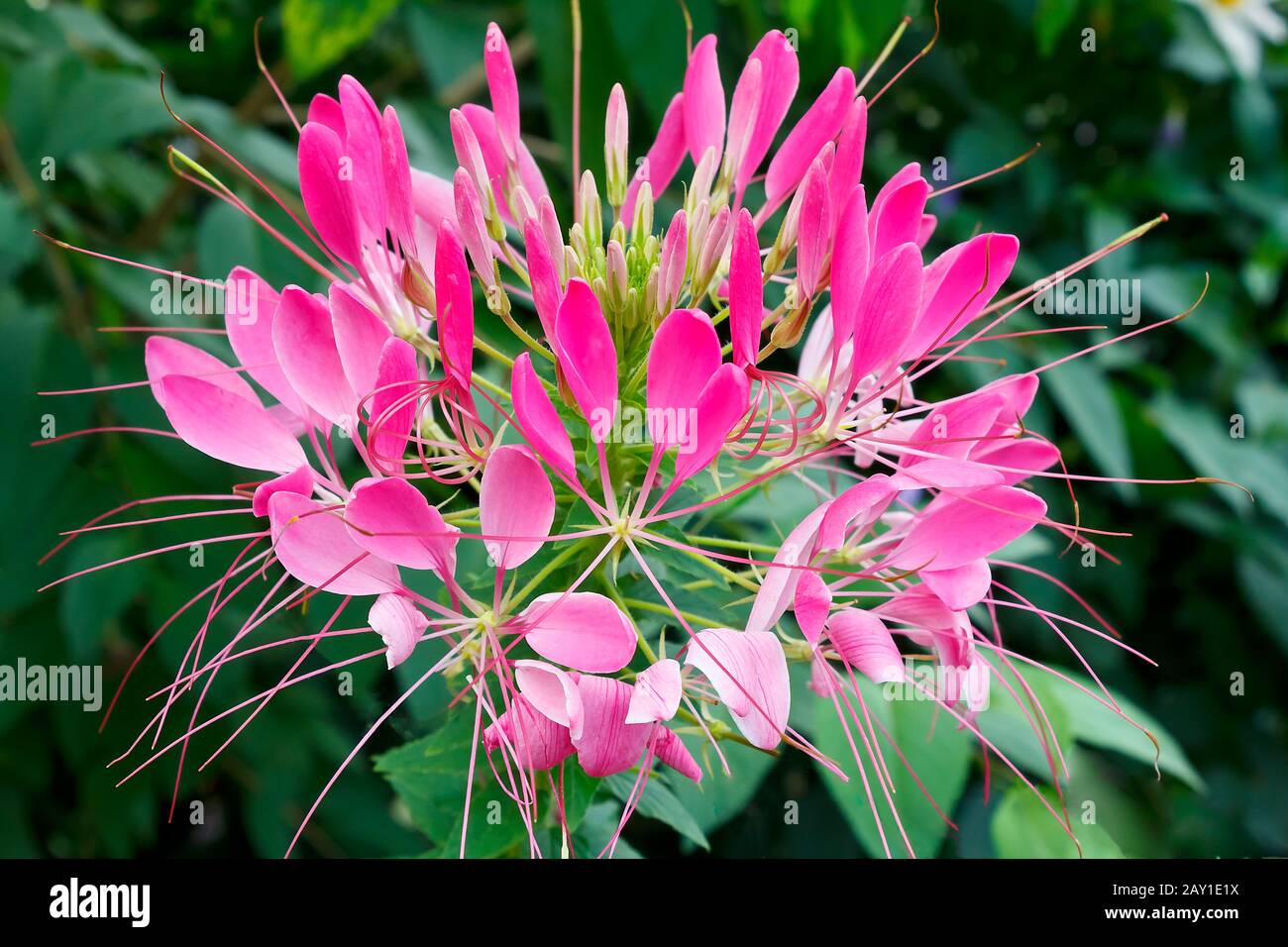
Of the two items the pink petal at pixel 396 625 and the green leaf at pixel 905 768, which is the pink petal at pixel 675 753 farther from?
the green leaf at pixel 905 768

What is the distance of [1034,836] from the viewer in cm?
80

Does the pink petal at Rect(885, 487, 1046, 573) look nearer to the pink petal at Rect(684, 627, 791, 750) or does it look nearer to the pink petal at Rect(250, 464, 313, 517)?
the pink petal at Rect(684, 627, 791, 750)

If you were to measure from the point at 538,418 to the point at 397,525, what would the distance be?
3.4 inches

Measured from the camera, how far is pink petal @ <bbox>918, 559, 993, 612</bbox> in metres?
0.53

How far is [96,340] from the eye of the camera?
1148 millimetres

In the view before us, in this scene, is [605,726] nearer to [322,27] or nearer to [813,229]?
[813,229]

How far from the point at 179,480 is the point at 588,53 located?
0.62 m

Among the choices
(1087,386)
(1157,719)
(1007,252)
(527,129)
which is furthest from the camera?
(1157,719)

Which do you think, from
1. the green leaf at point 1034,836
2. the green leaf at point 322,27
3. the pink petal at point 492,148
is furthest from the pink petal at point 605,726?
the green leaf at point 322,27

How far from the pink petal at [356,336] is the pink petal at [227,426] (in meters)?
0.06

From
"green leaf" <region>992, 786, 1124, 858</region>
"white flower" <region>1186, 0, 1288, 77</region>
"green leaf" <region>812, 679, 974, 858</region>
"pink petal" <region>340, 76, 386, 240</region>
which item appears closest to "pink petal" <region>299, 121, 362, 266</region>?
"pink petal" <region>340, 76, 386, 240</region>

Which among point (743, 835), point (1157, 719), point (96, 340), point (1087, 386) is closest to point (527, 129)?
point (96, 340)

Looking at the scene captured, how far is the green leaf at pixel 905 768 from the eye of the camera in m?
0.78

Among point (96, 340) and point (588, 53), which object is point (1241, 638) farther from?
point (96, 340)
